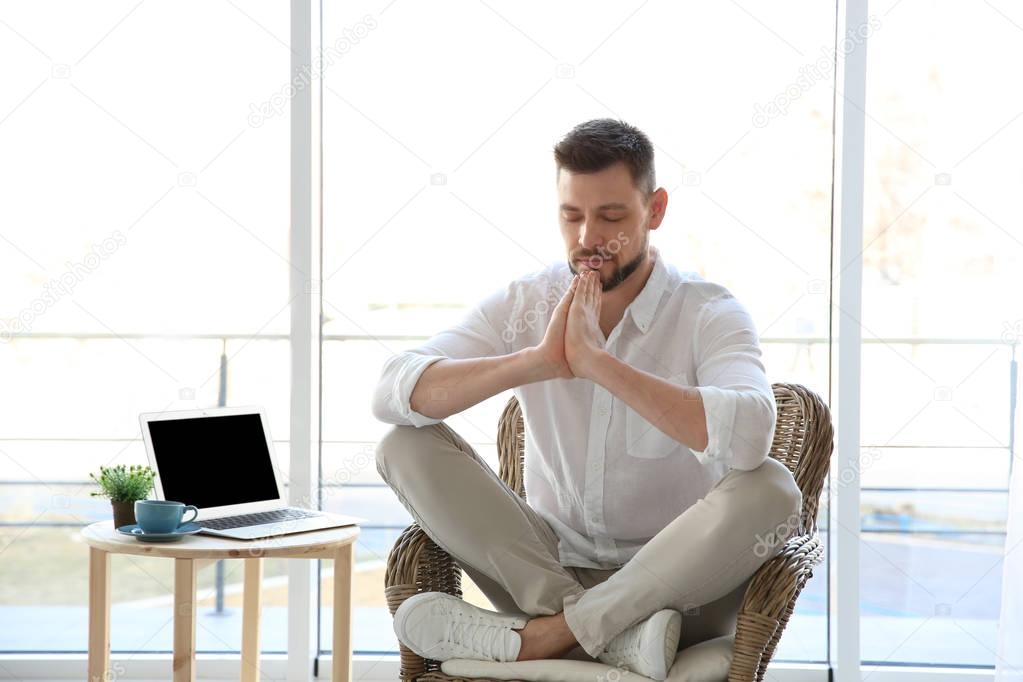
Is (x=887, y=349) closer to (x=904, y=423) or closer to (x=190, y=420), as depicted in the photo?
(x=904, y=423)

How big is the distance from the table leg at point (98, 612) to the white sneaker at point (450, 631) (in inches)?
25.1

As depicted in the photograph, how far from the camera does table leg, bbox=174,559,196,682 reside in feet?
5.45

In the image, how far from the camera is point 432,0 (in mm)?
2404

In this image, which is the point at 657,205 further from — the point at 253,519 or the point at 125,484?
the point at 125,484

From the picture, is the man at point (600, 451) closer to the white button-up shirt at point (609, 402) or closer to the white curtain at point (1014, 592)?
the white button-up shirt at point (609, 402)

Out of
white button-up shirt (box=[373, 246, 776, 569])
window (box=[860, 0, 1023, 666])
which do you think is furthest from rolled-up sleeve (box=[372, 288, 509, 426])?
window (box=[860, 0, 1023, 666])

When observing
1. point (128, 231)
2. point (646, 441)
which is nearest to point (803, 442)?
point (646, 441)

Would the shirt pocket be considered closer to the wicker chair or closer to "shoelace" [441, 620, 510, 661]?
the wicker chair

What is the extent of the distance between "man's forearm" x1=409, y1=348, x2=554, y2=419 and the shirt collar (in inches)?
10.3

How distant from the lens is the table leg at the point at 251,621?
2.07 m

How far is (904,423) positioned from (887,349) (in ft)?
0.59

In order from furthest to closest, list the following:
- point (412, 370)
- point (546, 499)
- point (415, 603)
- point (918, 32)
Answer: point (918, 32), point (546, 499), point (412, 370), point (415, 603)

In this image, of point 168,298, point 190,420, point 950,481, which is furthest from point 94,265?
point 950,481

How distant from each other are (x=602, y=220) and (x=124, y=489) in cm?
100
